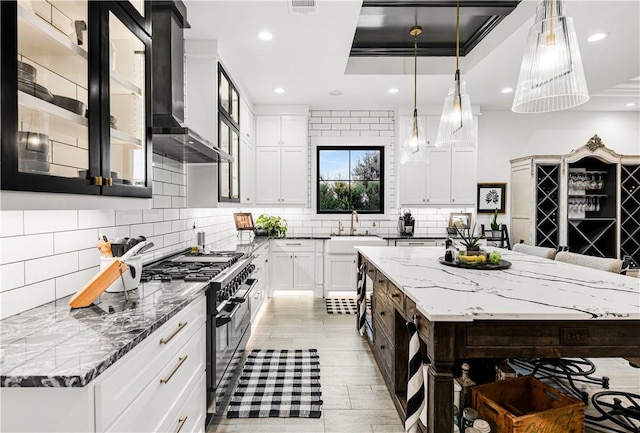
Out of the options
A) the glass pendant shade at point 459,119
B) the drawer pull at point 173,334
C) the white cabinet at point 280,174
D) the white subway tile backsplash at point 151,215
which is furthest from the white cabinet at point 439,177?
the drawer pull at point 173,334

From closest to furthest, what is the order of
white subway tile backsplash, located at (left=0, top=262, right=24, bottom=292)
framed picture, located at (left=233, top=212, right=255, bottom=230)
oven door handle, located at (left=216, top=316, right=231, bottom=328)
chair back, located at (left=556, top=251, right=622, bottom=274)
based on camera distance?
white subway tile backsplash, located at (left=0, top=262, right=24, bottom=292)
oven door handle, located at (left=216, top=316, right=231, bottom=328)
chair back, located at (left=556, top=251, right=622, bottom=274)
framed picture, located at (left=233, top=212, right=255, bottom=230)

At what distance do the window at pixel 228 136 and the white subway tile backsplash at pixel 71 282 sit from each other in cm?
157

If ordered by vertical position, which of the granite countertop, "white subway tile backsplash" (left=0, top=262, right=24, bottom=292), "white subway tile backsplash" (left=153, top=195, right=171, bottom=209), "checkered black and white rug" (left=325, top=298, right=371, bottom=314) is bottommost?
"checkered black and white rug" (left=325, top=298, right=371, bottom=314)

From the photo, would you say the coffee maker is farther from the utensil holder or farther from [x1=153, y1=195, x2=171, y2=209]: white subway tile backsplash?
the utensil holder

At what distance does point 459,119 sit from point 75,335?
243cm

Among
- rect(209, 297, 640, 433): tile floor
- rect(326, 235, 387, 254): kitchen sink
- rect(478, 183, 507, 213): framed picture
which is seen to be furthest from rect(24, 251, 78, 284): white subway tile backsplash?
rect(478, 183, 507, 213): framed picture

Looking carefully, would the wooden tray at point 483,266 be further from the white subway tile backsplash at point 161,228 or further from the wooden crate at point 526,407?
the white subway tile backsplash at point 161,228

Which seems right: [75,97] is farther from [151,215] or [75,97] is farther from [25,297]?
[151,215]

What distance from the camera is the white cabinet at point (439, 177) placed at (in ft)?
17.5

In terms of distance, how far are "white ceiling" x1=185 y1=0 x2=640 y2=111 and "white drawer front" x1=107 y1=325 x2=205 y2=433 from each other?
2441mm

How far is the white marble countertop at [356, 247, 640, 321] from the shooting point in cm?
147

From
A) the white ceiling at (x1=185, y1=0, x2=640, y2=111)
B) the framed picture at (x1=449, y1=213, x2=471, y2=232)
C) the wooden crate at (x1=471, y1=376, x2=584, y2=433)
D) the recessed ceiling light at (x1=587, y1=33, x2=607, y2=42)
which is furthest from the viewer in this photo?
the framed picture at (x1=449, y1=213, x2=471, y2=232)

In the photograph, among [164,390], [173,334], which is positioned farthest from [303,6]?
[164,390]

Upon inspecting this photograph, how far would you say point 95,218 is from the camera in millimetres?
1894
